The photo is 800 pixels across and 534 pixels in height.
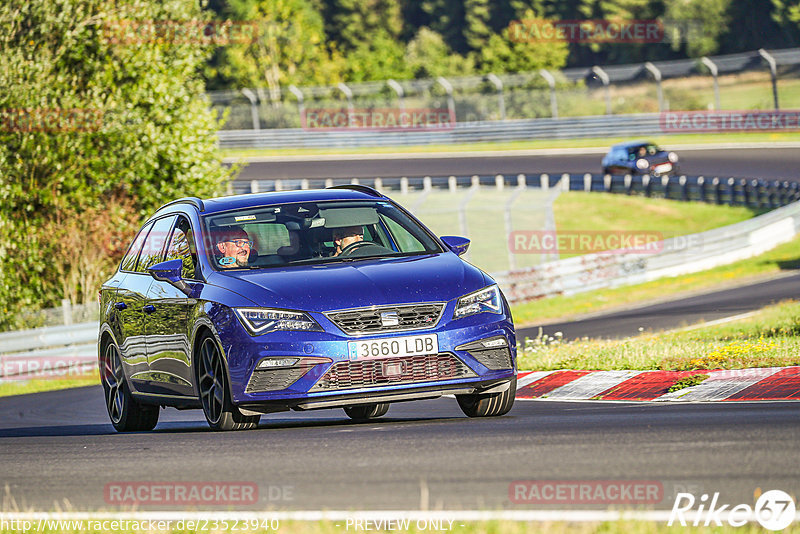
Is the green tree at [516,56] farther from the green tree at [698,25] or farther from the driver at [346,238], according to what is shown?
the driver at [346,238]

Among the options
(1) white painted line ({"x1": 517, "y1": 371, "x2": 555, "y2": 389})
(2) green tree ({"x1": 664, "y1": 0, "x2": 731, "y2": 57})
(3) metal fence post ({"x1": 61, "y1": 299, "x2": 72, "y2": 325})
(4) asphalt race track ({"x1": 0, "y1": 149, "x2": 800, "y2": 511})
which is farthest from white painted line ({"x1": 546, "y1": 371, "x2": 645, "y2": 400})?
(2) green tree ({"x1": 664, "y1": 0, "x2": 731, "y2": 57})

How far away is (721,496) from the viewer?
16.7ft

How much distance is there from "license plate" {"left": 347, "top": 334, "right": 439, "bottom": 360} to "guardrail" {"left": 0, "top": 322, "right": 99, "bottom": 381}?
13488mm

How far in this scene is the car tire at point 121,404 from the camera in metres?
10.2

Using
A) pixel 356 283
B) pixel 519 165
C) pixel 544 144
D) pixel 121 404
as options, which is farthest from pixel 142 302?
pixel 544 144

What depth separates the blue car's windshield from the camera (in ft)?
28.9

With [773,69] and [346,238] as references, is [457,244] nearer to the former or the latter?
[346,238]

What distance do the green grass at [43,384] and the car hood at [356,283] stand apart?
457 inches

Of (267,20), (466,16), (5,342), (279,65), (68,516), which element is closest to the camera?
(68,516)

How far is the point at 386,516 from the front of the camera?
200 inches

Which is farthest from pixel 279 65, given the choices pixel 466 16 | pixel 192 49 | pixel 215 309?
pixel 215 309

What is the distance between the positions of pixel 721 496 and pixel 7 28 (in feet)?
74.3

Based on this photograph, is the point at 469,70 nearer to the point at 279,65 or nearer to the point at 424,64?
the point at 424,64

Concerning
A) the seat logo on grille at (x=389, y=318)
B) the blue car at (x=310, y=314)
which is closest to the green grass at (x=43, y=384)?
the blue car at (x=310, y=314)
